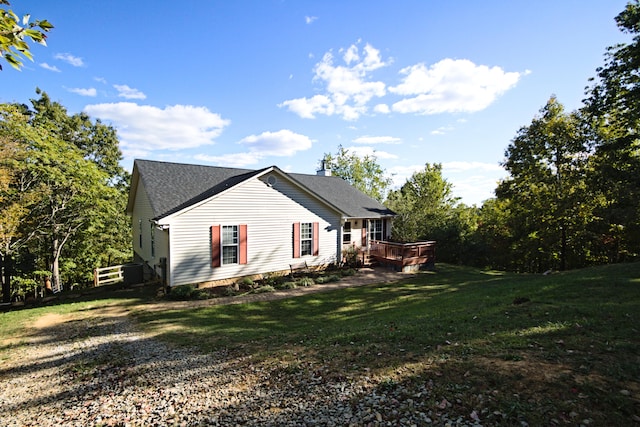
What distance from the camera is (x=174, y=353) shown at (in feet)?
21.5

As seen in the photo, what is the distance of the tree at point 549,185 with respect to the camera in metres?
18.5

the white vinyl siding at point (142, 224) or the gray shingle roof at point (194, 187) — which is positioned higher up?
the gray shingle roof at point (194, 187)

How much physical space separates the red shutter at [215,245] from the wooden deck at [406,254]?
971cm

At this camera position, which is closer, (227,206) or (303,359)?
(303,359)

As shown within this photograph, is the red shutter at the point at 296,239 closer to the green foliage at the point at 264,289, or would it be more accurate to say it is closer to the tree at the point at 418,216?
the green foliage at the point at 264,289

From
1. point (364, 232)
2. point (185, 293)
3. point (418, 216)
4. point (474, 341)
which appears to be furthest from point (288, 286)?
point (418, 216)

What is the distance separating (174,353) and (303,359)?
3.05 meters

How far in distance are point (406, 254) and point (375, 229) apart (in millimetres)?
4170

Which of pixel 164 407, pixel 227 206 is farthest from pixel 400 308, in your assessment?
pixel 227 206

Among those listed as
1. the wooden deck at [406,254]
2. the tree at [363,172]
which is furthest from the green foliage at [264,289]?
the tree at [363,172]

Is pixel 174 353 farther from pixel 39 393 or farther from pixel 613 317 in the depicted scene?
pixel 613 317

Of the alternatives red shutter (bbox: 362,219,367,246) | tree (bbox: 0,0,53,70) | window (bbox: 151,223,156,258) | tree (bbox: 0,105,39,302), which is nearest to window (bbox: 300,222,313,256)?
red shutter (bbox: 362,219,367,246)

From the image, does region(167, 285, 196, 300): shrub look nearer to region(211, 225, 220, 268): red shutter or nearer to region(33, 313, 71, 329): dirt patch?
region(211, 225, 220, 268): red shutter

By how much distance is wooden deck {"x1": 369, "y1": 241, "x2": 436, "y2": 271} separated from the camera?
17.1 m
